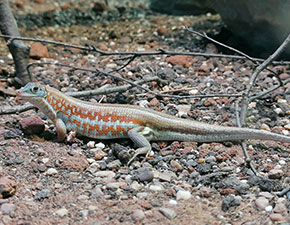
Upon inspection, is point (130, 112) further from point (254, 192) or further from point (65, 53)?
point (65, 53)

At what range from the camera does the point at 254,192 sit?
4.26 m

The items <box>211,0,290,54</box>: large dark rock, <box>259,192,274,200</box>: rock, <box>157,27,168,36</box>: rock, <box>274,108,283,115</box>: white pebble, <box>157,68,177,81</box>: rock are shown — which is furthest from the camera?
<box>157,27,168,36</box>: rock

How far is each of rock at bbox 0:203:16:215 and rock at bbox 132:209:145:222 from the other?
1.01 m

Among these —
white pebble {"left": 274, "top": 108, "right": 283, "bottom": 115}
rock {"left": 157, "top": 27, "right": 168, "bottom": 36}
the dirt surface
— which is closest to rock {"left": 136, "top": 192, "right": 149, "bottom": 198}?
the dirt surface

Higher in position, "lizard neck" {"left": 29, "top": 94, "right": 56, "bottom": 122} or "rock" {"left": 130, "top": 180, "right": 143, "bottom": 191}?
"lizard neck" {"left": 29, "top": 94, "right": 56, "bottom": 122}

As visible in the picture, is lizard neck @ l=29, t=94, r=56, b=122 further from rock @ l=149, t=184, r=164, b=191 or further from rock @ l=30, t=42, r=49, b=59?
rock @ l=30, t=42, r=49, b=59

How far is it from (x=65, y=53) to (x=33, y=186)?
456 centimetres

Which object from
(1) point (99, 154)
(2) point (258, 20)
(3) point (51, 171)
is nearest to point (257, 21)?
(2) point (258, 20)

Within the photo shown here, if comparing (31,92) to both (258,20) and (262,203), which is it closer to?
(262,203)

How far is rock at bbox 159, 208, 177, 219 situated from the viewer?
12.7 ft

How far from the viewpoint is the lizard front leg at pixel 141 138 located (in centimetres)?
495

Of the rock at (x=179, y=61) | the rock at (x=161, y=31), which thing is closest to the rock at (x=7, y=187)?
the rock at (x=179, y=61)

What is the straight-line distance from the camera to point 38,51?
26.8 ft

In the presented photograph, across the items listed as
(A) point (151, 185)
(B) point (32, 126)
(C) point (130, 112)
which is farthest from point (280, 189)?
(B) point (32, 126)
